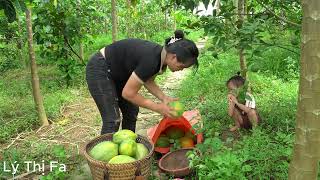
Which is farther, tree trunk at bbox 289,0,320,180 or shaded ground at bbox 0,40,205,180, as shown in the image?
shaded ground at bbox 0,40,205,180

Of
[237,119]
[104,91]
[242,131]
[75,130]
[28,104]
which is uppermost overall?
[104,91]

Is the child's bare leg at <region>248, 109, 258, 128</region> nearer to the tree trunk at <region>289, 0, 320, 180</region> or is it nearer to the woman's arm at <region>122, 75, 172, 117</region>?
the woman's arm at <region>122, 75, 172, 117</region>

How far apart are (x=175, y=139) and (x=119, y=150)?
107cm

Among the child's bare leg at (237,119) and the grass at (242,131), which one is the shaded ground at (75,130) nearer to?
the grass at (242,131)

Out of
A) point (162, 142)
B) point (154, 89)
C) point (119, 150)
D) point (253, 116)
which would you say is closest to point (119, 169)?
point (119, 150)

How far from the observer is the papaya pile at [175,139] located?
4.10 m

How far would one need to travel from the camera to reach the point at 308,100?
1.65 metres

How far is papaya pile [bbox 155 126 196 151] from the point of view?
410 centimetres

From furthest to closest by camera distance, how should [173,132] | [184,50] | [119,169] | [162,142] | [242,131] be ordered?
[242,131], [173,132], [162,142], [184,50], [119,169]

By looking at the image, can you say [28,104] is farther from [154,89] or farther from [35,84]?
[154,89]

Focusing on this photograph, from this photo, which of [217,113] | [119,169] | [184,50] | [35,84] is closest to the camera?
[119,169]

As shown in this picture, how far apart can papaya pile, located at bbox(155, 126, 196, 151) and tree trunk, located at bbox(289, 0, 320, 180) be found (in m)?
2.28

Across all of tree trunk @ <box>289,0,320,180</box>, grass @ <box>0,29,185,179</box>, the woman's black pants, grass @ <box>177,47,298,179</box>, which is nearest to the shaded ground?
grass @ <box>0,29,185,179</box>

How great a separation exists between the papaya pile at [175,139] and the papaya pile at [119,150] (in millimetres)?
804
